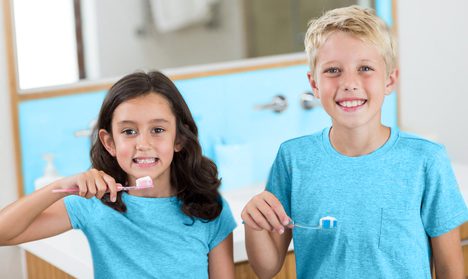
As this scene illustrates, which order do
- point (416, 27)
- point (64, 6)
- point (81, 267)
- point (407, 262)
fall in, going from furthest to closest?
point (416, 27) → point (64, 6) → point (81, 267) → point (407, 262)

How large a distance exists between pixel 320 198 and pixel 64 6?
0.93m

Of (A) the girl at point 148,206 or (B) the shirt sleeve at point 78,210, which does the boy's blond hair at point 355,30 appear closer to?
(A) the girl at point 148,206

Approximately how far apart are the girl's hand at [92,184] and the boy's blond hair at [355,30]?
423mm

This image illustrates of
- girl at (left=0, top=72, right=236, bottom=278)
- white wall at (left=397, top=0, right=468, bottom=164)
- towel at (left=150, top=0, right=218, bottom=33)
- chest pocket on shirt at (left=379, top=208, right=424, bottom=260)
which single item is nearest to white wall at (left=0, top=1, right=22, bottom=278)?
towel at (left=150, top=0, right=218, bottom=33)

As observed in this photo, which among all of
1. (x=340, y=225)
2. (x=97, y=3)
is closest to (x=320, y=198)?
(x=340, y=225)

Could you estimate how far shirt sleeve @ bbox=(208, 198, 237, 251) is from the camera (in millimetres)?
1582

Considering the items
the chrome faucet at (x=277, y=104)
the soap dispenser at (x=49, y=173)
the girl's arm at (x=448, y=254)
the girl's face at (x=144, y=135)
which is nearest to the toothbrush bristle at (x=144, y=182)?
the girl's face at (x=144, y=135)

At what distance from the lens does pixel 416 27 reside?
265cm

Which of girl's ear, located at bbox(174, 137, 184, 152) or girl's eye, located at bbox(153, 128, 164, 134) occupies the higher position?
girl's eye, located at bbox(153, 128, 164, 134)

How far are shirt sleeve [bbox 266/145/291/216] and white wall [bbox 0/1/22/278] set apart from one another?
80cm

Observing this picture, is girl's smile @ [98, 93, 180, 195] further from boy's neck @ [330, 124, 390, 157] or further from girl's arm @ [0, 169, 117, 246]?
boy's neck @ [330, 124, 390, 157]

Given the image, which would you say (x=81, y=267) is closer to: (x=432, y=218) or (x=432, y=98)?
(x=432, y=218)

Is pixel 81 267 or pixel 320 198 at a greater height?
pixel 320 198

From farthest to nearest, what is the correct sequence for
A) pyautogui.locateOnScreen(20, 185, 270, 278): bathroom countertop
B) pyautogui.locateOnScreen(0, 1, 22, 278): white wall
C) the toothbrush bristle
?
pyautogui.locateOnScreen(0, 1, 22, 278): white wall < pyautogui.locateOnScreen(20, 185, 270, 278): bathroom countertop < the toothbrush bristle
